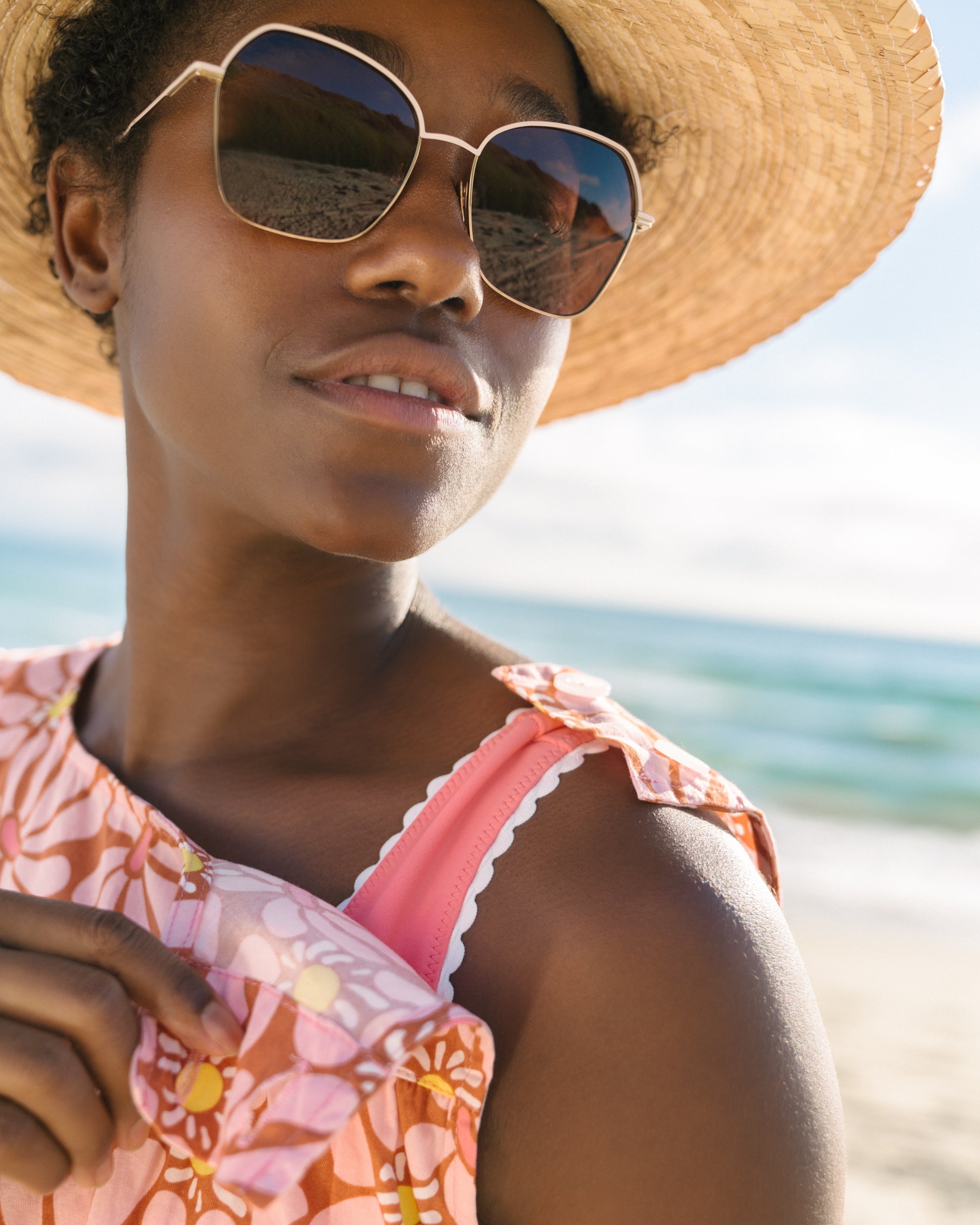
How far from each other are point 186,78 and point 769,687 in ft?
77.7

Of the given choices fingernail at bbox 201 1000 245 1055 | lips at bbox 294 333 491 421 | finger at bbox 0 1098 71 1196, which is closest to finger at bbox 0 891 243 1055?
fingernail at bbox 201 1000 245 1055

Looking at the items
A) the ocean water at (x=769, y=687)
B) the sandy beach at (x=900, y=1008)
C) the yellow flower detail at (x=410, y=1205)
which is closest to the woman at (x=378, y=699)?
the yellow flower detail at (x=410, y=1205)

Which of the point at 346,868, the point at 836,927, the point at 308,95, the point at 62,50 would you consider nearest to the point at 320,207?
the point at 308,95

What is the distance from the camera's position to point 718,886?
1.20 m

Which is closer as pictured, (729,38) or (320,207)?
(320,207)

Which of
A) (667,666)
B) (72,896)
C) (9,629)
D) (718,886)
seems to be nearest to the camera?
(718,886)

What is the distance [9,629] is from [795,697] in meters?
16.6

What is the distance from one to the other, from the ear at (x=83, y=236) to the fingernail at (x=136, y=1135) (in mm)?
1190

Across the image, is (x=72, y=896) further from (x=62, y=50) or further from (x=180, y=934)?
(x=62, y=50)

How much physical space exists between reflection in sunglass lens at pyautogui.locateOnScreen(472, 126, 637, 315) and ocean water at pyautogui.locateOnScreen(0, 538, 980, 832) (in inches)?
203

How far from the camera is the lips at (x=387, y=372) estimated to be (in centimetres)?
132

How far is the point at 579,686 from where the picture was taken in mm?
1468

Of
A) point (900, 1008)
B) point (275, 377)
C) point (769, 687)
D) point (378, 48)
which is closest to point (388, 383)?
point (275, 377)

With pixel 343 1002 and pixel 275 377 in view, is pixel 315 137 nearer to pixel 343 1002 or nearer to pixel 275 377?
pixel 275 377
